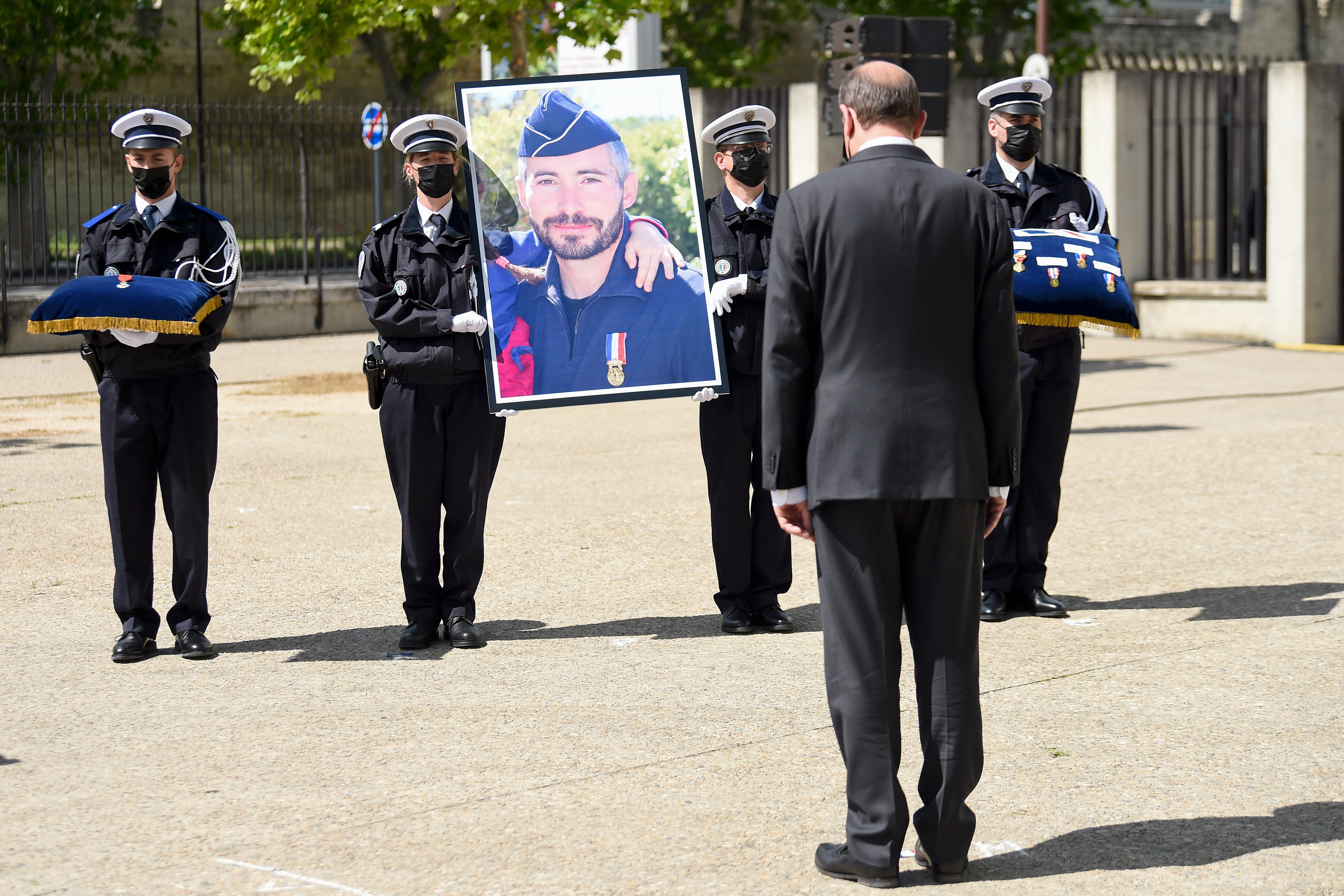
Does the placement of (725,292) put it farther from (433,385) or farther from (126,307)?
(126,307)

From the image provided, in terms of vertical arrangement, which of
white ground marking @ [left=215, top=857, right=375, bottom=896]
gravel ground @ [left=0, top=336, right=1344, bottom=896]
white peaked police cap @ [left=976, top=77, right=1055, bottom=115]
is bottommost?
white ground marking @ [left=215, top=857, right=375, bottom=896]

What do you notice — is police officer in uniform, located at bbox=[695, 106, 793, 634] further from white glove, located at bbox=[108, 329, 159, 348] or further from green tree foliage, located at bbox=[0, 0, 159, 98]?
green tree foliage, located at bbox=[0, 0, 159, 98]

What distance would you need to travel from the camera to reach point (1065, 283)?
6625 mm

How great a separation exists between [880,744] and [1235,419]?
30.5 feet

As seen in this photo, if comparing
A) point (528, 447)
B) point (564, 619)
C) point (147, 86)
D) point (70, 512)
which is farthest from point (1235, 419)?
point (147, 86)

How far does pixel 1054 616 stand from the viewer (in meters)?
6.77

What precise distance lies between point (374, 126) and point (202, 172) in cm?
401

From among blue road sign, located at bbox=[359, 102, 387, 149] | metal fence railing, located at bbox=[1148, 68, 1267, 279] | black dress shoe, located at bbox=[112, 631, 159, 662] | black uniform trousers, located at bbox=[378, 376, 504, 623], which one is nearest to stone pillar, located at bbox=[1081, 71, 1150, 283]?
metal fence railing, located at bbox=[1148, 68, 1267, 279]

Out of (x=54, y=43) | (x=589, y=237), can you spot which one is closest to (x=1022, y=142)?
(x=589, y=237)

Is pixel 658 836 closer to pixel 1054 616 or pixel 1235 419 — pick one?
pixel 1054 616

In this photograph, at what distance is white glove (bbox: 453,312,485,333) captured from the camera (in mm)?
6223

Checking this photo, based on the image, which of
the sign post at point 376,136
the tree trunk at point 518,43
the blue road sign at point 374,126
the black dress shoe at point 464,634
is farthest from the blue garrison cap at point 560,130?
the blue road sign at point 374,126

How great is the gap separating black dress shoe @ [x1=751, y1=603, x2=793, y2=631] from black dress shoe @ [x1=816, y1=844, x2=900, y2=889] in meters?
2.52

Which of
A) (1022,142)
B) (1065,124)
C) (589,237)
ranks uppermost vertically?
(1065,124)
